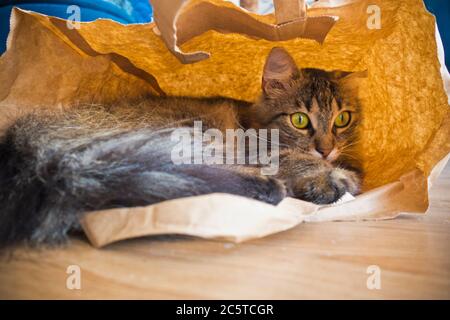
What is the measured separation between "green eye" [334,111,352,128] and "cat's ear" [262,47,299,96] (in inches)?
9.5

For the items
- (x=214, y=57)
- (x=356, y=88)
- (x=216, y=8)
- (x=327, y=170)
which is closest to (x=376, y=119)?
(x=356, y=88)

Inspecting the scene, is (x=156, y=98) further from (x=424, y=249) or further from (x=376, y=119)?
(x=424, y=249)

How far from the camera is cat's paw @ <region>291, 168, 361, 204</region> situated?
45.8 inches

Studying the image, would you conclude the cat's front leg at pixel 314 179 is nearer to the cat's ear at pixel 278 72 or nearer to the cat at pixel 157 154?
the cat at pixel 157 154

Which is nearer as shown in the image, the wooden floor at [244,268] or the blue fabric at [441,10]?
the wooden floor at [244,268]

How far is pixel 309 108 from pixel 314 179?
0.38 metres

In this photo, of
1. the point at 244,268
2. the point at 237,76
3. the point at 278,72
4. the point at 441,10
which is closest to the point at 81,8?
the point at 237,76

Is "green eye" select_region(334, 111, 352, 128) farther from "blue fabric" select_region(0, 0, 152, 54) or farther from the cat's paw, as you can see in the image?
"blue fabric" select_region(0, 0, 152, 54)

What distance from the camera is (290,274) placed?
2.30ft

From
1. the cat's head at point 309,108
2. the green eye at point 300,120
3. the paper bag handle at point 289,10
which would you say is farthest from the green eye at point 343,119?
the paper bag handle at point 289,10

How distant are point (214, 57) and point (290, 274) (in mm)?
894

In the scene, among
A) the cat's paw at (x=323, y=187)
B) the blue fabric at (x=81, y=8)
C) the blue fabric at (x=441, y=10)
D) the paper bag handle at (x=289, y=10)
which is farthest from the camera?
the blue fabric at (x=441, y=10)

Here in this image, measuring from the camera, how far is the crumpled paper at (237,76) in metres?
0.76

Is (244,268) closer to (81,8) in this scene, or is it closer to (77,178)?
(77,178)
